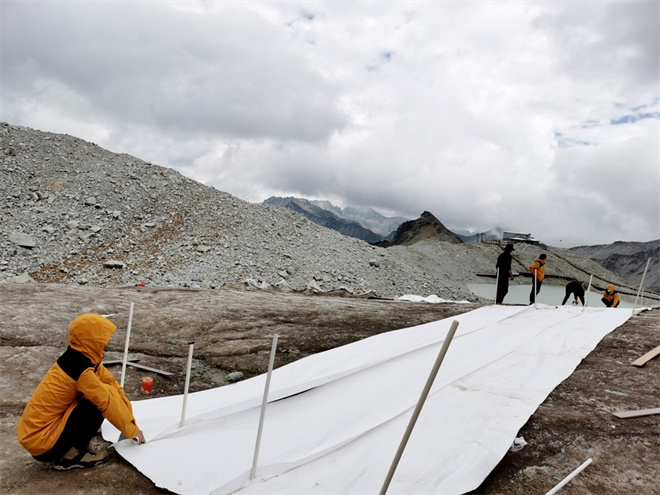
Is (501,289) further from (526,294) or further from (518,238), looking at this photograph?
(518,238)

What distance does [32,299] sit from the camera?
6.56 meters

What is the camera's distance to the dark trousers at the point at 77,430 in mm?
2582

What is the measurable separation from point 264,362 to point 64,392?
9.18 ft

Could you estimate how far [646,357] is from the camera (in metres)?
4.65

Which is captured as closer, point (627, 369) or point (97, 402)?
point (97, 402)

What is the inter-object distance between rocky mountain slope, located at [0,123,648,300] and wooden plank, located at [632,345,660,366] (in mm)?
9439

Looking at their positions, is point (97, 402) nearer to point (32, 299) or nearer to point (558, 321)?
point (32, 299)

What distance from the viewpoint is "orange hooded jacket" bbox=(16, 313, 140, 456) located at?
97.7 inches

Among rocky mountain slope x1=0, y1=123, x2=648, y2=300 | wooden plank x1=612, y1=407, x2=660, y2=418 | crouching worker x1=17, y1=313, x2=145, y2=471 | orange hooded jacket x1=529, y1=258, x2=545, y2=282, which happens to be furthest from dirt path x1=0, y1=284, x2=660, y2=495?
rocky mountain slope x1=0, y1=123, x2=648, y2=300

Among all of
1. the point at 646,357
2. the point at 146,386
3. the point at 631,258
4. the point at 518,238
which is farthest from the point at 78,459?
the point at 631,258

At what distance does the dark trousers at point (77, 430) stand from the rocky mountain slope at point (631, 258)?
7025 centimetres

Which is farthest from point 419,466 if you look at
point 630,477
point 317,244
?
point 317,244

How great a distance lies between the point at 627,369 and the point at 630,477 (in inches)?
86.1

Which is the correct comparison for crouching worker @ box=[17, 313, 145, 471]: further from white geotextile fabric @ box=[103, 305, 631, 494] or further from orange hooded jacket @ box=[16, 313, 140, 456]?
white geotextile fabric @ box=[103, 305, 631, 494]
